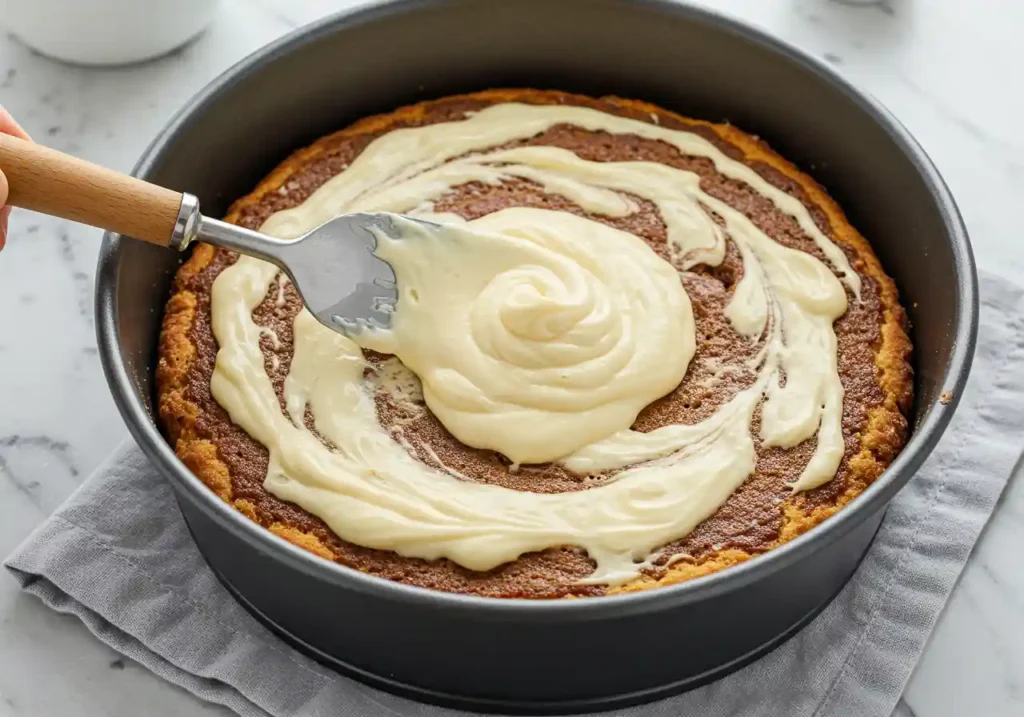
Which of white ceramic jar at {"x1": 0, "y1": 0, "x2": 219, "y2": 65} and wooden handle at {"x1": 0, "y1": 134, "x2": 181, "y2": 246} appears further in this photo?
white ceramic jar at {"x1": 0, "y1": 0, "x2": 219, "y2": 65}

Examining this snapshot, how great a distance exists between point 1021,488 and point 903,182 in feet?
2.45

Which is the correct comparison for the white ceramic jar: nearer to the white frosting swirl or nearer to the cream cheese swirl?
the cream cheese swirl

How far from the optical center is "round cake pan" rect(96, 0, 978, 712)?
226 centimetres

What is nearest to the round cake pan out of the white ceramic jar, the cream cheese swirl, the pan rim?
the pan rim

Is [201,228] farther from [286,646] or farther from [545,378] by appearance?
[286,646]

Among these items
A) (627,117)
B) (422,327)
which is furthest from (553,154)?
(422,327)

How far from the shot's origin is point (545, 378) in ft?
8.87

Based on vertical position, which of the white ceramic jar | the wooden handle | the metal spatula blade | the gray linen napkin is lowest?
the gray linen napkin

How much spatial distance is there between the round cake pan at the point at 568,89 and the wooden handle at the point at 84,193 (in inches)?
7.7

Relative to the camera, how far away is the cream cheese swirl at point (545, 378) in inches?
100

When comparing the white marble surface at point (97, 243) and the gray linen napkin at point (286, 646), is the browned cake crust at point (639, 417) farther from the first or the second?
the white marble surface at point (97, 243)

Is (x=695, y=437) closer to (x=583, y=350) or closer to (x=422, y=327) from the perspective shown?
(x=583, y=350)

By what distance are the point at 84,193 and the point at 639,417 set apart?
3.90ft

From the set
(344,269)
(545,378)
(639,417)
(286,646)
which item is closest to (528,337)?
(545,378)
